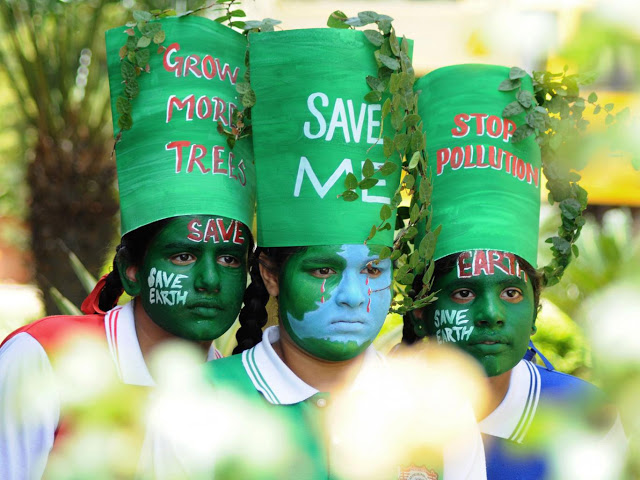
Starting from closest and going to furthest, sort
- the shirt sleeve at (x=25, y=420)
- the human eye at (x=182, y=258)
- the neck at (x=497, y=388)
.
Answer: the shirt sleeve at (x=25, y=420)
the human eye at (x=182, y=258)
the neck at (x=497, y=388)

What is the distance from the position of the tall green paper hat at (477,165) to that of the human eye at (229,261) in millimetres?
624

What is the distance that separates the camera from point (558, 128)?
2582 mm

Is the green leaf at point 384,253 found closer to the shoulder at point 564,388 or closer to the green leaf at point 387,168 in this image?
the green leaf at point 387,168

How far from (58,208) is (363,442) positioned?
14.6 ft

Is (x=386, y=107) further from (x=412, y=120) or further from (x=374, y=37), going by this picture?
(x=374, y=37)

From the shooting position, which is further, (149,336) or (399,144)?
(149,336)

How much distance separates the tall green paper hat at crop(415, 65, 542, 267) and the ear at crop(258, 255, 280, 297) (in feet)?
1.77

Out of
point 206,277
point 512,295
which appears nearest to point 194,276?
point 206,277

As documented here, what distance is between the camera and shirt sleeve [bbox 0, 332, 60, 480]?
230 cm

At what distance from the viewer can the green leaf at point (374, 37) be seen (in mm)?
2184

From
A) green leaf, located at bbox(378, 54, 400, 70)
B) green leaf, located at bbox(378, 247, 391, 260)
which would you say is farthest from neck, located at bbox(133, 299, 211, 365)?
green leaf, located at bbox(378, 54, 400, 70)

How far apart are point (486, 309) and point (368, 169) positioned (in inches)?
23.7

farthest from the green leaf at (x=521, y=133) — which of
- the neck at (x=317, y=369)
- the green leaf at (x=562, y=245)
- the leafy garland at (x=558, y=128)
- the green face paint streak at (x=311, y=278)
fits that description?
the neck at (x=317, y=369)

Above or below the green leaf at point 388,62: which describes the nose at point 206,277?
below
